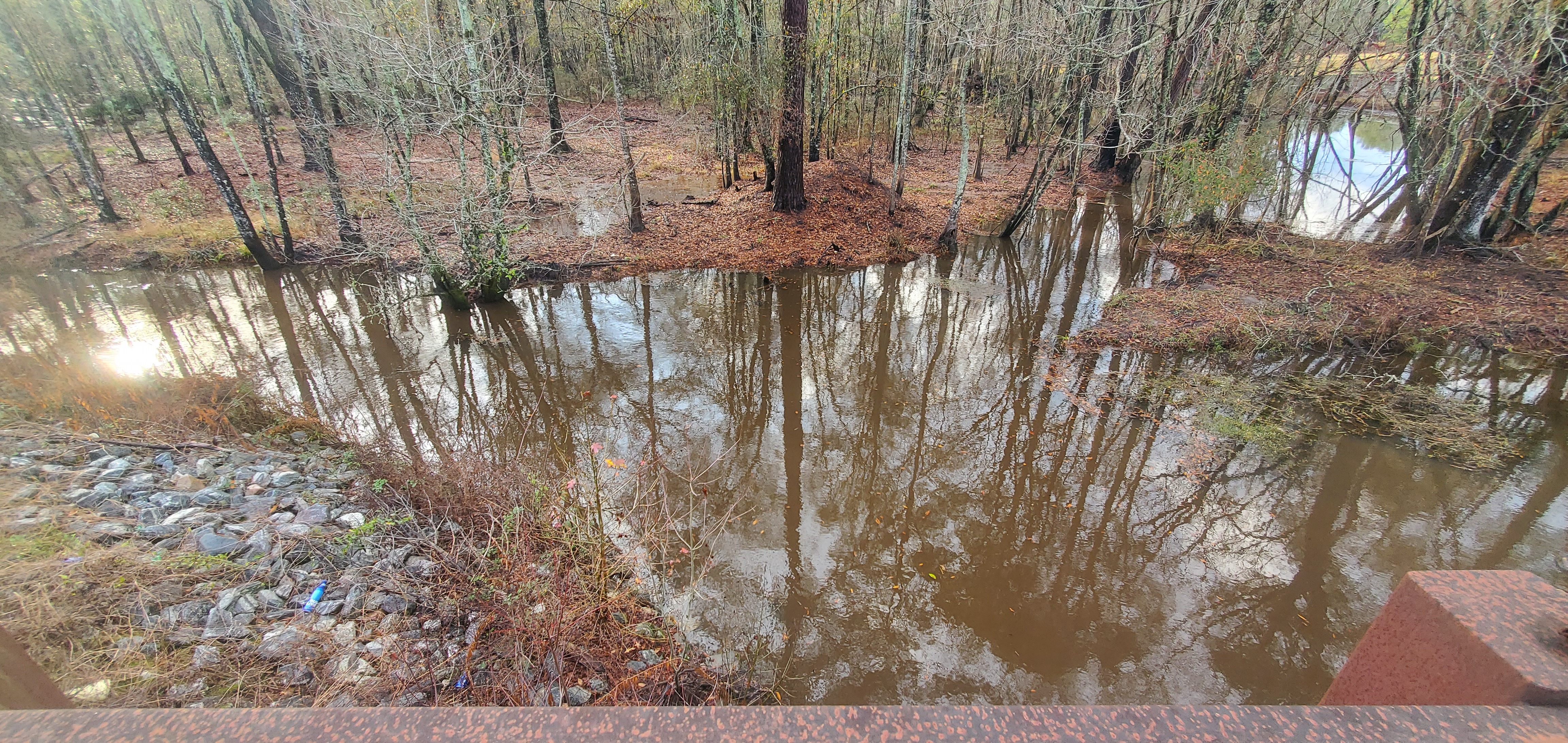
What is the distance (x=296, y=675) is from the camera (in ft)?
10.5

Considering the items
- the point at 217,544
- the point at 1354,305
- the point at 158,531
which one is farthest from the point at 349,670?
the point at 1354,305

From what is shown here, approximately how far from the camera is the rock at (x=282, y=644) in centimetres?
330

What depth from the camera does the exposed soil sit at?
8.11m

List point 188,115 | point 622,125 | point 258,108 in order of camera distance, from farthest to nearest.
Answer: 1. point 622,125
2. point 258,108
3. point 188,115

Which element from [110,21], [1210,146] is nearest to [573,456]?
[110,21]

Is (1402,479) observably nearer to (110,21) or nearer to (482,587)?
(482,587)

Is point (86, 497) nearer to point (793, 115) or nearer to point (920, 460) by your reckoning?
point (920, 460)

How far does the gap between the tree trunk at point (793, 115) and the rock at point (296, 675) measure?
11927mm

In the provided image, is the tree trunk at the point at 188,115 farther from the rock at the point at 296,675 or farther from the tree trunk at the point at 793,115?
the rock at the point at 296,675

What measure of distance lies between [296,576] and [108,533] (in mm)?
1228

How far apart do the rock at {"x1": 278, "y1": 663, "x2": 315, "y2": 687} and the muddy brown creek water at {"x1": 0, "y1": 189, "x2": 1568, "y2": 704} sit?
6.38 ft

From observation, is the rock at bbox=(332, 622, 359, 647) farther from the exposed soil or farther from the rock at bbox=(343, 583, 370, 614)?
the exposed soil

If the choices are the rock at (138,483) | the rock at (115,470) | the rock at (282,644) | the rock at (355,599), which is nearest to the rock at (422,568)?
the rock at (355,599)

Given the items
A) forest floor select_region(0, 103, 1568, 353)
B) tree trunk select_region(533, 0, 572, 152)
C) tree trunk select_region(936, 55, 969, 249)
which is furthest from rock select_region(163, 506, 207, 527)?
tree trunk select_region(533, 0, 572, 152)
